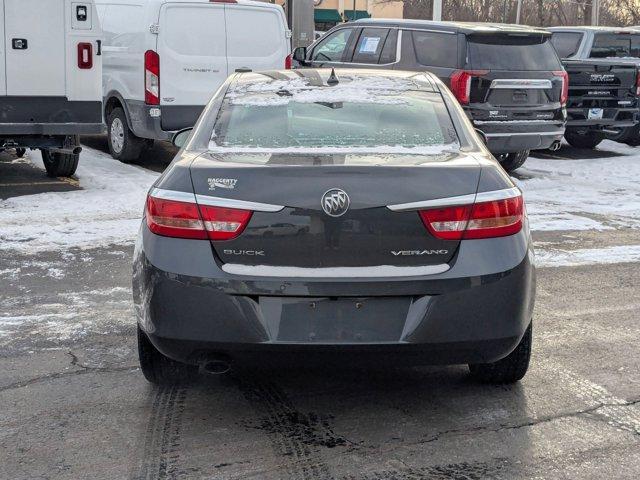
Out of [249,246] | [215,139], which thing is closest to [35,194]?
[215,139]

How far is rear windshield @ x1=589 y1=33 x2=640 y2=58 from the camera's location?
54.4 ft

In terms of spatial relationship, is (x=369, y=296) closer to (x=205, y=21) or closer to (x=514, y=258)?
(x=514, y=258)

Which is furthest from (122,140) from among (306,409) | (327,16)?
(327,16)

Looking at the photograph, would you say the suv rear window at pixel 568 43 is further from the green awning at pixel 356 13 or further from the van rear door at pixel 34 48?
the green awning at pixel 356 13

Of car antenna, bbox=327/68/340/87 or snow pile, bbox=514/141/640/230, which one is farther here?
snow pile, bbox=514/141/640/230

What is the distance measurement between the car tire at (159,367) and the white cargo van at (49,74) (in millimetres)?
6435

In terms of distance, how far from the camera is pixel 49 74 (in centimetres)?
1097

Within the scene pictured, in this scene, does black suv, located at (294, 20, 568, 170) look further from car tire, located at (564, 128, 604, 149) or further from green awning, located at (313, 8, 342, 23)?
green awning, located at (313, 8, 342, 23)

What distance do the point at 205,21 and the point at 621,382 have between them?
8.67 metres

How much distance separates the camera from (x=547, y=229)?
31.6 ft

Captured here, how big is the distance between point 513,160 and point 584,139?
3.74 meters

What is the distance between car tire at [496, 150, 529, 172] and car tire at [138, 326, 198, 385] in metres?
9.12

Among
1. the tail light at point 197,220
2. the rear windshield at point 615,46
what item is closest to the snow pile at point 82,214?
the tail light at point 197,220

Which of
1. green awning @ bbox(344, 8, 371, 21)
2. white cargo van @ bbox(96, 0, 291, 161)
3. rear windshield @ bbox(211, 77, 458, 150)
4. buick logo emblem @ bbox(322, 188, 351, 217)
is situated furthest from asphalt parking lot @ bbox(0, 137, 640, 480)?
green awning @ bbox(344, 8, 371, 21)
